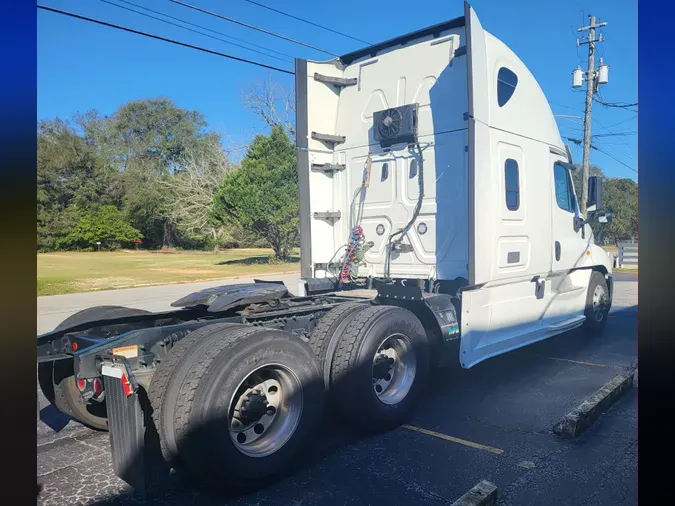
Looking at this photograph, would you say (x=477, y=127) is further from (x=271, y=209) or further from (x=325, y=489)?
(x=271, y=209)

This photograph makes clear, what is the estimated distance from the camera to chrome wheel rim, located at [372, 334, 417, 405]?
187 inches

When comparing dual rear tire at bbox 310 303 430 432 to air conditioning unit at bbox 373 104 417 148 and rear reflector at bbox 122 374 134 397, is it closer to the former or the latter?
rear reflector at bbox 122 374 134 397

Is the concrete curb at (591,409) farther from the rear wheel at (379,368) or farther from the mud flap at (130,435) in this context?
the mud flap at (130,435)

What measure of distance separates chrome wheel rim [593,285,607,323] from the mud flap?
711 centimetres

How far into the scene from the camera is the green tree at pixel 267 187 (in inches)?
1001

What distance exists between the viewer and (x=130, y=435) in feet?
10.6

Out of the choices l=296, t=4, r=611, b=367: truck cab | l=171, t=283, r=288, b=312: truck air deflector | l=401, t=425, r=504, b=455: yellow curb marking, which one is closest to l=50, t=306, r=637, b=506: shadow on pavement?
l=401, t=425, r=504, b=455: yellow curb marking

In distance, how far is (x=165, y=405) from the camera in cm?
335

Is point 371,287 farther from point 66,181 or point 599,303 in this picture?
point 66,181

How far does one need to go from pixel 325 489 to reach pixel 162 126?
Result: 205 feet

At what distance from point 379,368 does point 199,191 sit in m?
35.3

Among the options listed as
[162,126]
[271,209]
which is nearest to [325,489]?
[271,209]

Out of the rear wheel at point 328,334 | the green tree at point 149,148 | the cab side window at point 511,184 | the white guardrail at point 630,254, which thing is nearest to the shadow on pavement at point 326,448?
the rear wheel at point 328,334

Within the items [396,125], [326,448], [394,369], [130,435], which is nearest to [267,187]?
[396,125]
